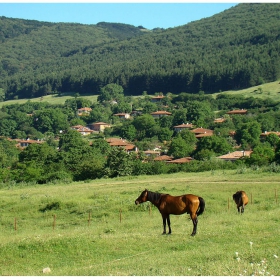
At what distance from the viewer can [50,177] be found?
62.7 m

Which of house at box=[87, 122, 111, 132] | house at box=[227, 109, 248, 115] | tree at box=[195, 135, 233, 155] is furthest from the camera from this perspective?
house at box=[87, 122, 111, 132]

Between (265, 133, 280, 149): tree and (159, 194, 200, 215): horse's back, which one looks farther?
(265, 133, 280, 149): tree

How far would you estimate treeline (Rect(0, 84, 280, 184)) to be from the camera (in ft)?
216

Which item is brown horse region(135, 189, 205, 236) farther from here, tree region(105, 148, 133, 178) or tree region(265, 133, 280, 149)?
tree region(265, 133, 280, 149)

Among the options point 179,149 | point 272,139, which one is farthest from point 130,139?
point 272,139

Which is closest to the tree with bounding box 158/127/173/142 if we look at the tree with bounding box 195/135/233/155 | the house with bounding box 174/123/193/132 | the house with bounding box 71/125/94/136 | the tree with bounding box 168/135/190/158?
the house with bounding box 174/123/193/132

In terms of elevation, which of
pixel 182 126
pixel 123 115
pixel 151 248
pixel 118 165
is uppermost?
pixel 123 115

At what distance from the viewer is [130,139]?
→ 128750mm

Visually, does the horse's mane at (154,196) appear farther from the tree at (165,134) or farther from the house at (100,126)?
the house at (100,126)

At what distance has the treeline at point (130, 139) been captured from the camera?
216 ft

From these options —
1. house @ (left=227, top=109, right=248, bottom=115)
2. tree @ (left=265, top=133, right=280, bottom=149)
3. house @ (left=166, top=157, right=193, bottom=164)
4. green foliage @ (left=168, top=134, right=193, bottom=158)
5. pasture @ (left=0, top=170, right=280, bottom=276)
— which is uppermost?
house @ (left=227, top=109, right=248, bottom=115)

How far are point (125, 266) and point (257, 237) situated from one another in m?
4.67

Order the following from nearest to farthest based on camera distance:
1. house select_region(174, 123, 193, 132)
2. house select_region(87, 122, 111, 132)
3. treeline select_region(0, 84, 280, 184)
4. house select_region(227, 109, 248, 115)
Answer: treeline select_region(0, 84, 280, 184) < house select_region(174, 123, 193, 132) < house select_region(227, 109, 248, 115) < house select_region(87, 122, 111, 132)

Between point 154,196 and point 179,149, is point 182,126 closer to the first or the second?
point 179,149
